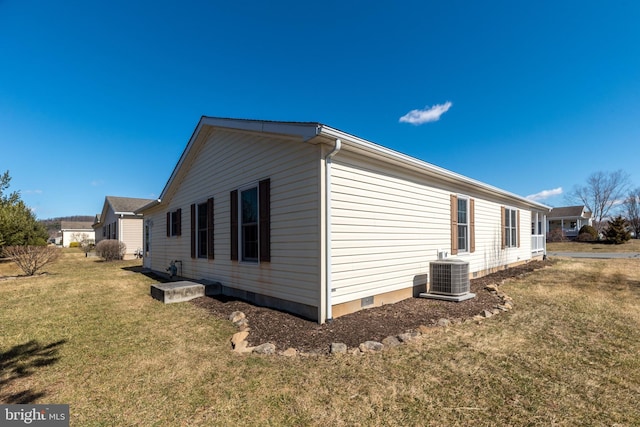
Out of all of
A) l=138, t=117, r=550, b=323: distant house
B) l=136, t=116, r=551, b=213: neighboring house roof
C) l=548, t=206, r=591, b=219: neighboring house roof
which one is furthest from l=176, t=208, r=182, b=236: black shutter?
l=548, t=206, r=591, b=219: neighboring house roof

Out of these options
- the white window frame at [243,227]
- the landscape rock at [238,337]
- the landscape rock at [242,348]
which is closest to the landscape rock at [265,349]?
the landscape rock at [242,348]

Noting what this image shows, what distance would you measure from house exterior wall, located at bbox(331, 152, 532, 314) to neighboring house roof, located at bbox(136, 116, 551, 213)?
10.0 inches

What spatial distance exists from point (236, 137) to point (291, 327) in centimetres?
478

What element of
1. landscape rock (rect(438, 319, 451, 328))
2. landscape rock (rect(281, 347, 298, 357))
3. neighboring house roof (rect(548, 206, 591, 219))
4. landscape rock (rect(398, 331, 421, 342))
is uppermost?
neighboring house roof (rect(548, 206, 591, 219))

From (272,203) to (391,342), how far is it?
337cm

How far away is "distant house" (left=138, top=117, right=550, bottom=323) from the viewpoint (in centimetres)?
501

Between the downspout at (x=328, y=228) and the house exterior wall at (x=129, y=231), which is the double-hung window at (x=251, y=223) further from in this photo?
the house exterior wall at (x=129, y=231)

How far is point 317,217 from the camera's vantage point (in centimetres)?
488

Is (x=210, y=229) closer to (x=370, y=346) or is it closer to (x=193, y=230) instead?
(x=193, y=230)

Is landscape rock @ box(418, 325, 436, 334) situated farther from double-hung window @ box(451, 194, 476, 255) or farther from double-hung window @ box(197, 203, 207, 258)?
double-hung window @ box(197, 203, 207, 258)

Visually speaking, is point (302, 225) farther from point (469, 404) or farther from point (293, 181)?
point (469, 404)

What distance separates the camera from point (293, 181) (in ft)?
17.8

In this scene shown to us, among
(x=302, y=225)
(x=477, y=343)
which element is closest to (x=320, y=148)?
(x=302, y=225)

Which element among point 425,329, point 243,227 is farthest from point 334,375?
point 243,227
